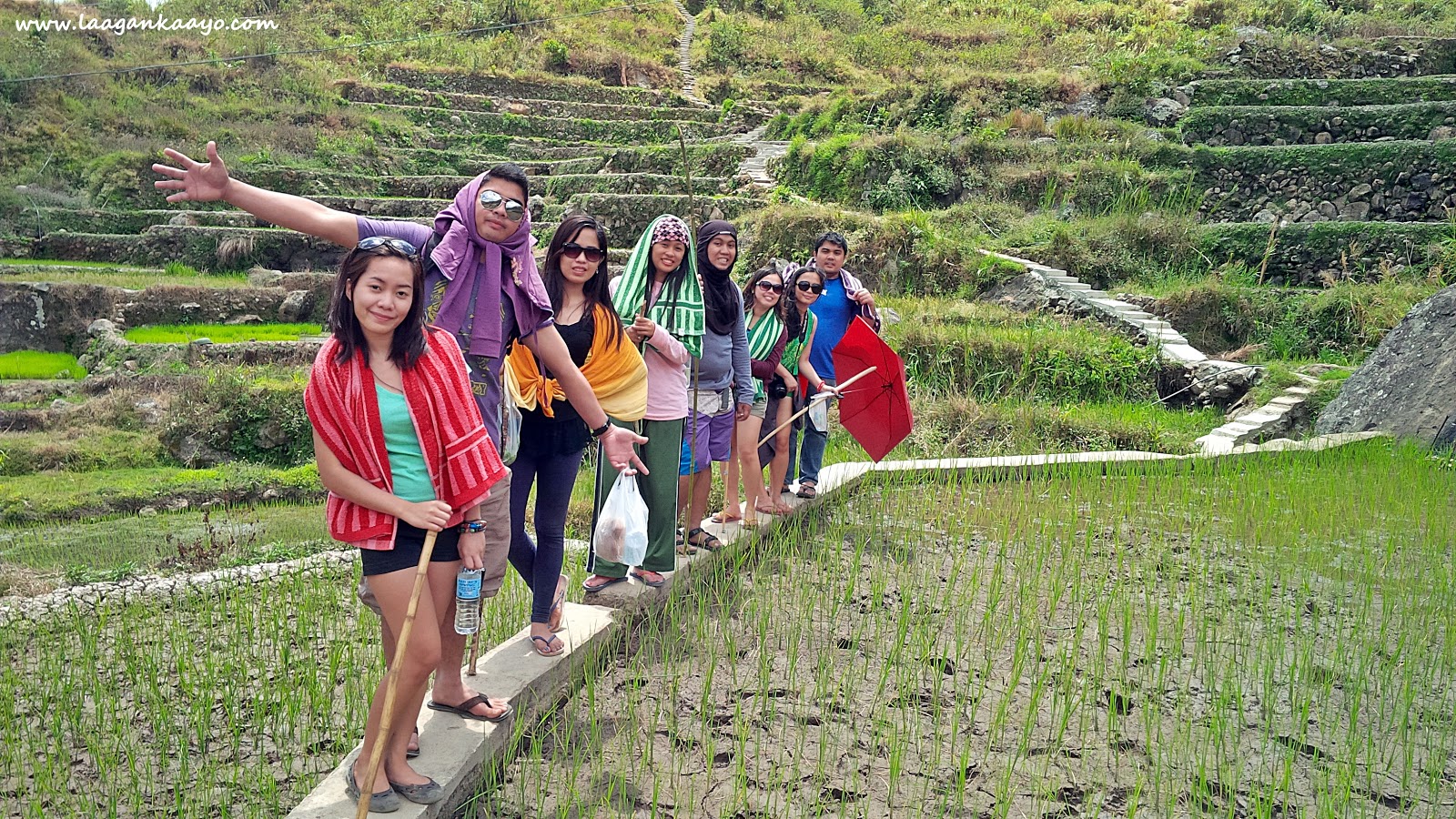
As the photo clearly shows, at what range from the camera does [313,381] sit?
6.70 feet

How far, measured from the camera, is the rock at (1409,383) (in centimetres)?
646

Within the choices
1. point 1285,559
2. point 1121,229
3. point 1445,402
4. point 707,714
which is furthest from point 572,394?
point 1121,229

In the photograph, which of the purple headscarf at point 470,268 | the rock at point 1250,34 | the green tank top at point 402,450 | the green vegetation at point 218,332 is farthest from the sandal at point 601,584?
the rock at point 1250,34

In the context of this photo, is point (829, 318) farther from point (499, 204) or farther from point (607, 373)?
point (499, 204)

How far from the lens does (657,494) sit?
11.3ft

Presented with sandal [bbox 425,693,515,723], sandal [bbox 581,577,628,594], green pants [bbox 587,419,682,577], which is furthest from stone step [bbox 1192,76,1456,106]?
sandal [bbox 425,693,515,723]

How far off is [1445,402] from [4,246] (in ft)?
61.3

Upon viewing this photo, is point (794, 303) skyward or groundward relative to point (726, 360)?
skyward

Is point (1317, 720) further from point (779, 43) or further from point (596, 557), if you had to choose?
point (779, 43)

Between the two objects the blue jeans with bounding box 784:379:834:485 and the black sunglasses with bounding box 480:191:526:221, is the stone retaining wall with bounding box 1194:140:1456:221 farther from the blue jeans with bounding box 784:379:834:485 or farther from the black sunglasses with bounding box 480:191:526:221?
the black sunglasses with bounding box 480:191:526:221

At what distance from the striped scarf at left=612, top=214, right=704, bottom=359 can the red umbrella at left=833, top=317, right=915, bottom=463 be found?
3.90 ft

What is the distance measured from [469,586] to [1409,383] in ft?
22.9

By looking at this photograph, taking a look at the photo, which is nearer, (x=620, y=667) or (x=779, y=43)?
(x=620, y=667)

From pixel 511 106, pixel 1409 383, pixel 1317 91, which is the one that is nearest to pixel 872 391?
pixel 1409 383
